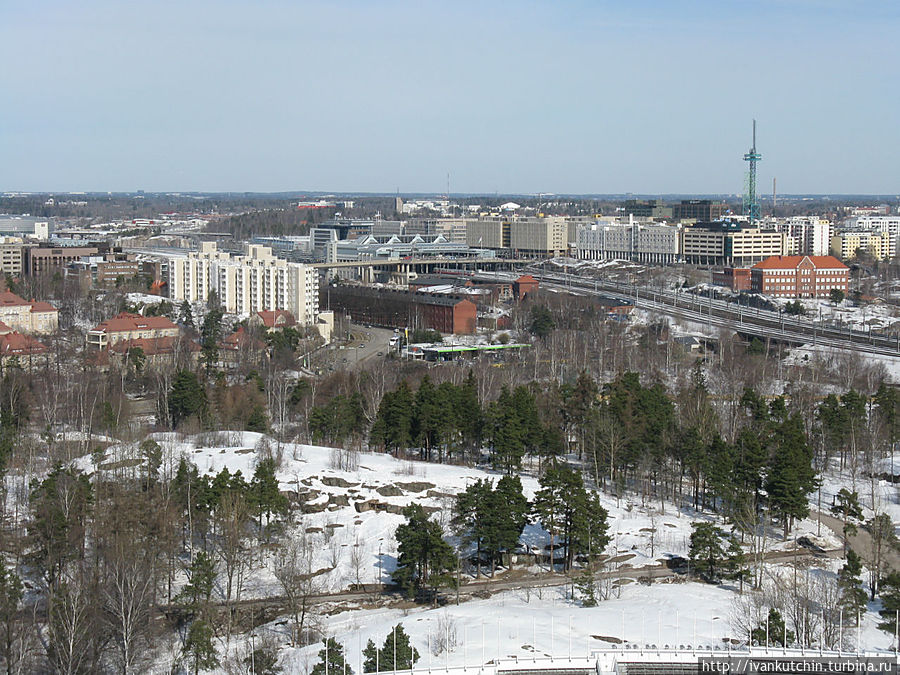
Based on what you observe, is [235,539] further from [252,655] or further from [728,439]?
[728,439]

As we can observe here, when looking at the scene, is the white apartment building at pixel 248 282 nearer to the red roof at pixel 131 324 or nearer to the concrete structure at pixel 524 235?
the red roof at pixel 131 324

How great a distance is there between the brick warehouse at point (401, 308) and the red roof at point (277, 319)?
4.74m

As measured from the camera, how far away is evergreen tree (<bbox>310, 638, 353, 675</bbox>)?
36.2ft

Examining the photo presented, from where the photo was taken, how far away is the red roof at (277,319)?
37.6m

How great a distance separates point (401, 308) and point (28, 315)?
13.5 meters

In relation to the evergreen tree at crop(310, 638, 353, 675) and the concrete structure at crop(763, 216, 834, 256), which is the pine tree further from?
the concrete structure at crop(763, 216, 834, 256)

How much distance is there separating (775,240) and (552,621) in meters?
50.5

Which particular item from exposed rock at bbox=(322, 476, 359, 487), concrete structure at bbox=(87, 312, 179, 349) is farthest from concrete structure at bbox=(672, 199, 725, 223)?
exposed rock at bbox=(322, 476, 359, 487)

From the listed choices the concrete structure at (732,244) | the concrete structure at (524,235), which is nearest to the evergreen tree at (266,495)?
the concrete structure at (732,244)

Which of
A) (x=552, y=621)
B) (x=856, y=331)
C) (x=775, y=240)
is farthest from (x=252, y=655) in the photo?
(x=775, y=240)

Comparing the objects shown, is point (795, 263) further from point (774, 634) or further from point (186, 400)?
point (774, 634)

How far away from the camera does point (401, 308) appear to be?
42969mm

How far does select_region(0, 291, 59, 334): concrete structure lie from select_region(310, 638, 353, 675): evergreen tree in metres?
27.7

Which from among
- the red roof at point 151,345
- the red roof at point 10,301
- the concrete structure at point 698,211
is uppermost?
the concrete structure at point 698,211
